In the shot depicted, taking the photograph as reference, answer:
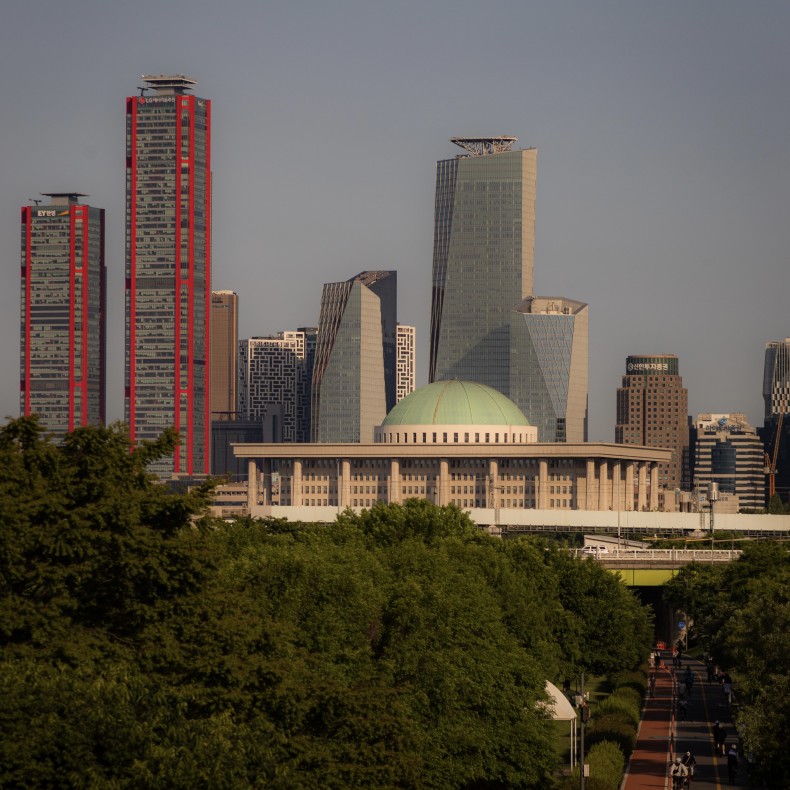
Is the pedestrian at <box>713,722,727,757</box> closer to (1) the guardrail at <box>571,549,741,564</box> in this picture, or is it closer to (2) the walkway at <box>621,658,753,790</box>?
(2) the walkway at <box>621,658,753,790</box>

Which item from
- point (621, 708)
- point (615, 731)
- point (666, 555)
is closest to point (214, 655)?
point (615, 731)

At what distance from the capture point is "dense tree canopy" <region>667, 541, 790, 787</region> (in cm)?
5678

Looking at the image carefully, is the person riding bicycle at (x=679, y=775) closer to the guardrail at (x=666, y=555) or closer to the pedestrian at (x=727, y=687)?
the pedestrian at (x=727, y=687)

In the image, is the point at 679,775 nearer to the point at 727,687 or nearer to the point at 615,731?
the point at 615,731

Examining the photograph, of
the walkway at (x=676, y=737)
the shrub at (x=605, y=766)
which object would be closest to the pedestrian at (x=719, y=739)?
the walkway at (x=676, y=737)

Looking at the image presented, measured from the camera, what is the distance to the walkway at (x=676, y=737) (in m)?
69.6

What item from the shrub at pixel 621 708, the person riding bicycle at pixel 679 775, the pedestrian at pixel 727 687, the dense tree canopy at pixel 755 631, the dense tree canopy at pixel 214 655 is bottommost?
the pedestrian at pixel 727 687

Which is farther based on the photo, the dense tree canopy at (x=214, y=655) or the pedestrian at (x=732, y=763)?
the pedestrian at (x=732, y=763)

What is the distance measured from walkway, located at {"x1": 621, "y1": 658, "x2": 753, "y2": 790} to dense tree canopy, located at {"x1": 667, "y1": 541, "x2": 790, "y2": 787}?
3.00m

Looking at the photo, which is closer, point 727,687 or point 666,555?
point 727,687

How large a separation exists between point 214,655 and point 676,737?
4064cm

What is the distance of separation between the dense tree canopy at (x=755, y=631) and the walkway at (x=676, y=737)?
300 cm

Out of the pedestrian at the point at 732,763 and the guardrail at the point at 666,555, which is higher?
the guardrail at the point at 666,555

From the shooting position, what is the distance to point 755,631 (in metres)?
72.4
